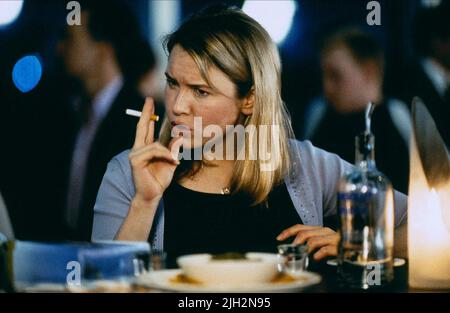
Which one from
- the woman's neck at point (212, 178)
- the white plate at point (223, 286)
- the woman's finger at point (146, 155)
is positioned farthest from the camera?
the woman's neck at point (212, 178)

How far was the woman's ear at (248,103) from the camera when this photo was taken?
5.82 feet

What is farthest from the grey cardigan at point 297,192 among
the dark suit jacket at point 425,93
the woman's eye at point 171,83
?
the dark suit jacket at point 425,93

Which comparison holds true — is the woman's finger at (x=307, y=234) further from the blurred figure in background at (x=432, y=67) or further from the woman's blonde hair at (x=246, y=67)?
the blurred figure in background at (x=432, y=67)

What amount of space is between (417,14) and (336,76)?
360 mm

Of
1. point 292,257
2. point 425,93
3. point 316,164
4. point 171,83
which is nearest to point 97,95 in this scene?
point 171,83

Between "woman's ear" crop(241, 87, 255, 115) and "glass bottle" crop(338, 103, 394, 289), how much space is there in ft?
2.47

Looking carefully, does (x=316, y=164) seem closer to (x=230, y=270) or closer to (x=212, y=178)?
(x=212, y=178)

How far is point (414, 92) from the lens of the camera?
220 centimetres

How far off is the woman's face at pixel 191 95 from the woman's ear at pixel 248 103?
0.06 m

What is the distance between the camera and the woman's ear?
1772mm

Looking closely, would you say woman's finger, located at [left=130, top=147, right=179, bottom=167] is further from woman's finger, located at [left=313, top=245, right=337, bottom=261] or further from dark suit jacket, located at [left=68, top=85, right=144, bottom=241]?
dark suit jacket, located at [left=68, top=85, right=144, bottom=241]

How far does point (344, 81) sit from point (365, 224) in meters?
1.32

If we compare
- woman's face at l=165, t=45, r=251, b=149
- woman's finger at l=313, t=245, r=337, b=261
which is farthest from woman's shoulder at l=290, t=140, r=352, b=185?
woman's finger at l=313, t=245, r=337, b=261

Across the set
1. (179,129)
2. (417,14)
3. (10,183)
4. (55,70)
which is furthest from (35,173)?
(417,14)
